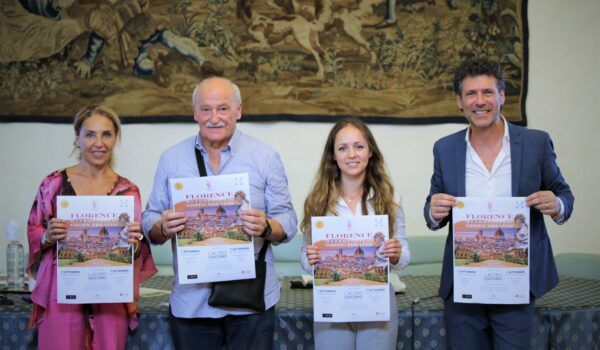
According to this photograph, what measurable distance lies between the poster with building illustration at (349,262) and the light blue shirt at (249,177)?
0.52 ft

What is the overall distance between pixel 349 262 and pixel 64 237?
115 centimetres

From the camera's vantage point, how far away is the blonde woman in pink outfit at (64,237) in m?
2.66

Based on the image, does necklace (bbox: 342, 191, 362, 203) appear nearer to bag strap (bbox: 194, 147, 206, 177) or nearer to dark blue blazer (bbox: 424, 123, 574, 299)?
dark blue blazer (bbox: 424, 123, 574, 299)

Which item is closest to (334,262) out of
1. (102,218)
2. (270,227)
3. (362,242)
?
(362,242)

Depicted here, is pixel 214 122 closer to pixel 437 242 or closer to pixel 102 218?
pixel 102 218

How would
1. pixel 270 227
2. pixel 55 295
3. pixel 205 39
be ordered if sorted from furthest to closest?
pixel 205 39 → pixel 55 295 → pixel 270 227

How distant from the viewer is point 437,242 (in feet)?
16.9

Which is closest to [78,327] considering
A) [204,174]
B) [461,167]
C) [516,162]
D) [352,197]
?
[204,174]

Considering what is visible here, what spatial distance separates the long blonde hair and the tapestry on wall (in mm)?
2343

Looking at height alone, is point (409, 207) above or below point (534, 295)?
above

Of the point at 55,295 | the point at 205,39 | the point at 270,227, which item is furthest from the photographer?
the point at 205,39

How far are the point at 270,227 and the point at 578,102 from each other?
3.77 metres

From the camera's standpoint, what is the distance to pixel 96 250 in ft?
8.73

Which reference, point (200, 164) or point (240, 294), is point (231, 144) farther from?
point (240, 294)
